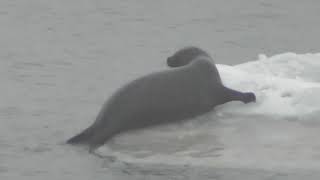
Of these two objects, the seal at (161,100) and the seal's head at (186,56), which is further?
the seal's head at (186,56)

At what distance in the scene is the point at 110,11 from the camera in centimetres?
2192

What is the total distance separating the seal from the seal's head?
18.4 inches

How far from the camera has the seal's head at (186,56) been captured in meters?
13.4

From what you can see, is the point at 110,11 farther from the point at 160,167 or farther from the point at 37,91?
the point at 160,167

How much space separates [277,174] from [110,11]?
11.2 m

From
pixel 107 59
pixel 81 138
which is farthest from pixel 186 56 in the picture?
pixel 107 59

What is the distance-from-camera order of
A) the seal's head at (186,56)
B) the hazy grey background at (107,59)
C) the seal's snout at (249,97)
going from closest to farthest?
1. the hazy grey background at (107,59)
2. the seal's snout at (249,97)
3. the seal's head at (186,56)

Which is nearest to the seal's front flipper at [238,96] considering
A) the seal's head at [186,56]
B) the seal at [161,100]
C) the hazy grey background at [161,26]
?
the seal at [161,100]

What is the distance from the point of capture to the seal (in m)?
12.4

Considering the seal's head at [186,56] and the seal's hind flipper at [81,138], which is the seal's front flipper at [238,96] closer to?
the seal's head at [186,56]

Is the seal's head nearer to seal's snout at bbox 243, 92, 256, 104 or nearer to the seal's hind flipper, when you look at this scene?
seal's snout at bbox 243, 92, 256, 104

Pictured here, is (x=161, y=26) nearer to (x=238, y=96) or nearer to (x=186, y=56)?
(x=186, y=56)

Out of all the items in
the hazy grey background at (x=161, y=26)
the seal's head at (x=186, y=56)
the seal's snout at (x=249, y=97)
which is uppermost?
the seal's head at (x=186, y=56)

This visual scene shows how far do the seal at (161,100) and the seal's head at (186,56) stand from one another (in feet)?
1.53
